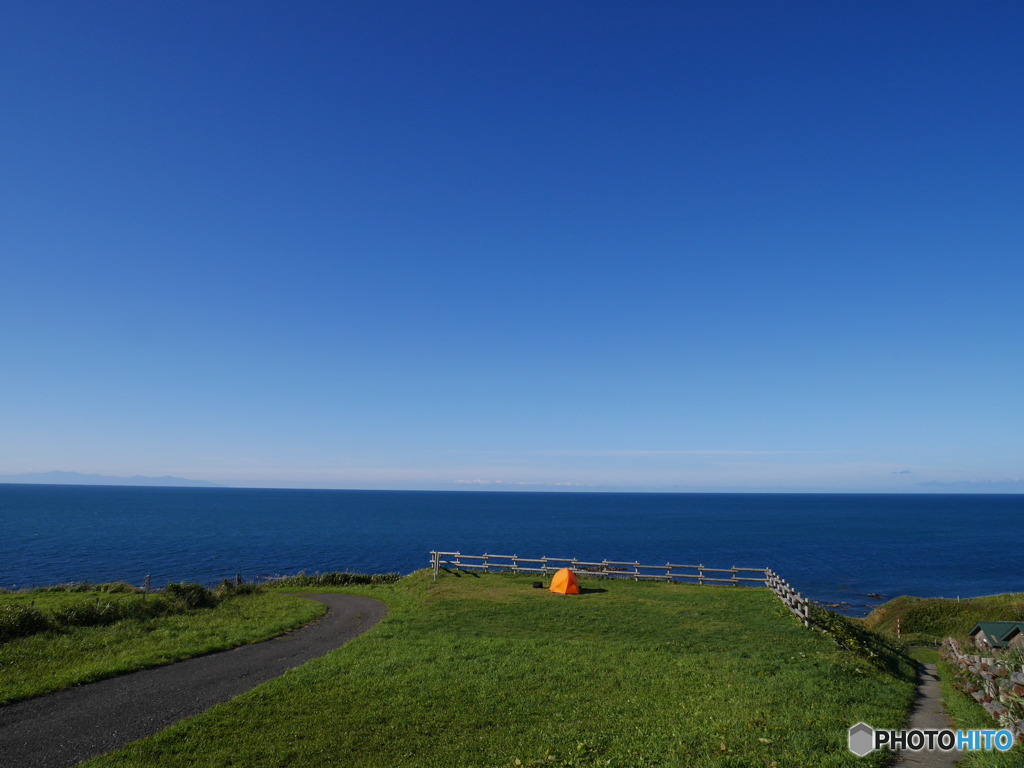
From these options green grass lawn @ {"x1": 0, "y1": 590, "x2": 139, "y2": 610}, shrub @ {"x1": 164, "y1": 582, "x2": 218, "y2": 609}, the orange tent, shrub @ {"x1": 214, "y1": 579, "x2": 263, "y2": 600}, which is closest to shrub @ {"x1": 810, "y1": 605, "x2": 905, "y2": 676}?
the orange tent

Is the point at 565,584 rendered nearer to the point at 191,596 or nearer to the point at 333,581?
the point at 333,581

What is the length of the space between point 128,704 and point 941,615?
4794 centimetres

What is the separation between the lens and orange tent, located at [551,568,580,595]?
31.4 meters

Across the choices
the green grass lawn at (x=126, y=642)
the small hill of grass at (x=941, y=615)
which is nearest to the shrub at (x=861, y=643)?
the small hill of grass at (x=941, y=615)

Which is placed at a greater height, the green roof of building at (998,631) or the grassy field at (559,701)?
the grassy field at (559,701)

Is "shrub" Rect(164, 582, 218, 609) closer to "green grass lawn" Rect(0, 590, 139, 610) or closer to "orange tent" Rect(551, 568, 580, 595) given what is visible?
"green grass lawn" Rect(0, 590, 139, 610)

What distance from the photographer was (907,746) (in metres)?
12.7

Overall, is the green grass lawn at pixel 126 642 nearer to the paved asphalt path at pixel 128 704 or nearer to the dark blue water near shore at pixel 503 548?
the paved asphalt path at pixel 128 704

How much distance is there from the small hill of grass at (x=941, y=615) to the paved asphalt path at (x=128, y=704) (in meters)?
37.8

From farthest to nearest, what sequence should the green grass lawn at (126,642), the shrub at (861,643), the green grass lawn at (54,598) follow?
the green grass lawn at (54,598) → the shrub at (861,643) → the green grass lawn at (126,642)

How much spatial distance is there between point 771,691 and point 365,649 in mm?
13419

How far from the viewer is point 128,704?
48.1 feet

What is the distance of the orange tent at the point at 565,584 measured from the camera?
103 feet

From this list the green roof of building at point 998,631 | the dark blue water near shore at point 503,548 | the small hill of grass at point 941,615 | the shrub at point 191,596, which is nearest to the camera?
the green roof of building at point 998,631
